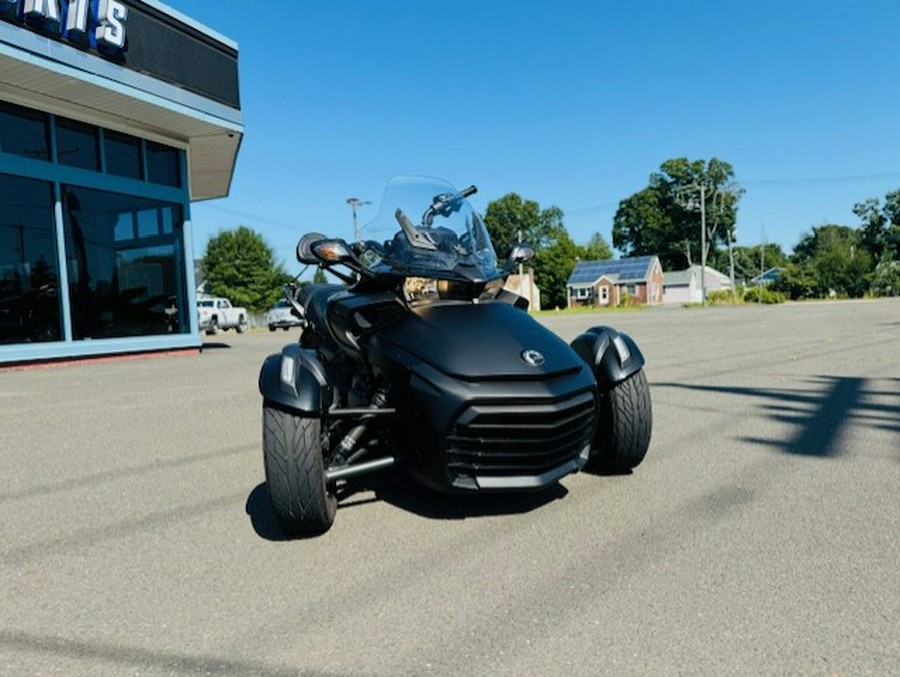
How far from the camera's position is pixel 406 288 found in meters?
3.39

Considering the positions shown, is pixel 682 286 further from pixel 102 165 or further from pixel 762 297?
pixel 102 165

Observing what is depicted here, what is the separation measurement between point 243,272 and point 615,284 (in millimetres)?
41935

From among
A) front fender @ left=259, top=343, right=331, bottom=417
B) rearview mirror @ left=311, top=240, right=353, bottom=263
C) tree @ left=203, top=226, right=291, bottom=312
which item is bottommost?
front fender @ left=259, top=343, right=331, bottom=417

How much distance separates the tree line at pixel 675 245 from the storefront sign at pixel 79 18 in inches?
1362

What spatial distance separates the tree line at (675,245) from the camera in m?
63.4

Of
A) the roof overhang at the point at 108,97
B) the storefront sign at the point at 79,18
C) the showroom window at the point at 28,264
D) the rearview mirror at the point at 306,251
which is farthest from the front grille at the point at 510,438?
the showroom window at the point at 28,264

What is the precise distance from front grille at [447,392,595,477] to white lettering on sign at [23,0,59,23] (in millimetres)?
10878

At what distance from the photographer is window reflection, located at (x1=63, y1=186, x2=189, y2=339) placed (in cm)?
1242

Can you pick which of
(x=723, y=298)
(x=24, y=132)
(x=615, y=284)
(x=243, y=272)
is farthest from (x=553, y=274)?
(x=24, y=132)

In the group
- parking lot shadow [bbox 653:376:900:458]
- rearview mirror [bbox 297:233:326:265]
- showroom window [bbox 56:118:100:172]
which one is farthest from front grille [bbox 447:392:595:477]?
showroom window [bbox 56:118:100:172]

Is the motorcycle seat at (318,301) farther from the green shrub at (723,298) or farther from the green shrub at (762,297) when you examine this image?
the green shrub at (723,298)

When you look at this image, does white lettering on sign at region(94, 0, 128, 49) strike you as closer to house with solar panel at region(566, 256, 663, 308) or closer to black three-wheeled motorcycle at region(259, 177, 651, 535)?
black three-wheeled motorcycle at region(259, 177, 651, 535)

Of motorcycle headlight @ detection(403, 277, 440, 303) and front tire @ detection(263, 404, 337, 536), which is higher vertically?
motorcycle headlight @ detection(403, 277, 440, 303)

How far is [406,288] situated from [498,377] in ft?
2.77
